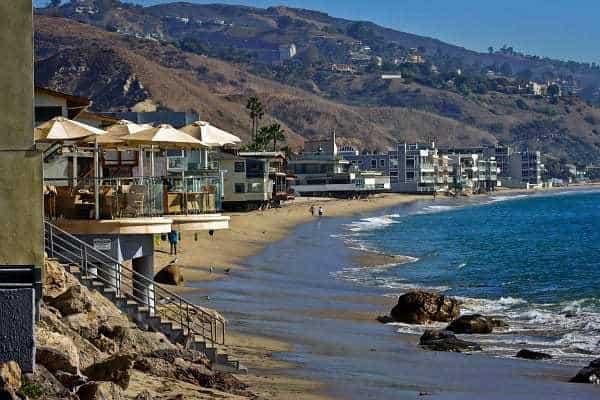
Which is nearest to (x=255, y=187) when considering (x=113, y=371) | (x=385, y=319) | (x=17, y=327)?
(x=385, y=319)

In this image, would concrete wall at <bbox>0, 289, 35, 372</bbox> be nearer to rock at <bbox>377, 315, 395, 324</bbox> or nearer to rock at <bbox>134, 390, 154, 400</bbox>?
rock at <bbox>134, 390, 154, 400</bbox>

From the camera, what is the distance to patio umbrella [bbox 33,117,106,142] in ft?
67.1

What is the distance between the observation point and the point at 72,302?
17.3m

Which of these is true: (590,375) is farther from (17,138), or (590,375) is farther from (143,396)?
(17,138)

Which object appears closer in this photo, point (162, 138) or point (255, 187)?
point (162, 138)

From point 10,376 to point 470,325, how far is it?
59.2ft

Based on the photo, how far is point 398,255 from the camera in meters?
61.0

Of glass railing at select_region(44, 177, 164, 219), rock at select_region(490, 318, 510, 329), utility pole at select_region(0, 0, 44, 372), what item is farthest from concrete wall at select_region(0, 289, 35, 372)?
rock at select_region(490, 318, 510, 329)

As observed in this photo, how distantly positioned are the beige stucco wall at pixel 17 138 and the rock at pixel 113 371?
2812 mm

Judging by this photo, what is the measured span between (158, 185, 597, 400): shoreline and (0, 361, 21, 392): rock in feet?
22.2

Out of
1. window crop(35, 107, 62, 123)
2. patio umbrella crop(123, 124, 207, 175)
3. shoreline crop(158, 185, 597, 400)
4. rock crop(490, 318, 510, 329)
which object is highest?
window crop(35, 107, 62, 123)

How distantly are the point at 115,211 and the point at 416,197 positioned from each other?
153 m

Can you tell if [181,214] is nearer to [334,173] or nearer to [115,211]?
[115,211]

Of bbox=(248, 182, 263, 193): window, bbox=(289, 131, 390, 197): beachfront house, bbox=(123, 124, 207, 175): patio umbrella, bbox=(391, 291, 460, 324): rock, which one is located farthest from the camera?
bbox=(289, 131, 390, 197): beachfront house
